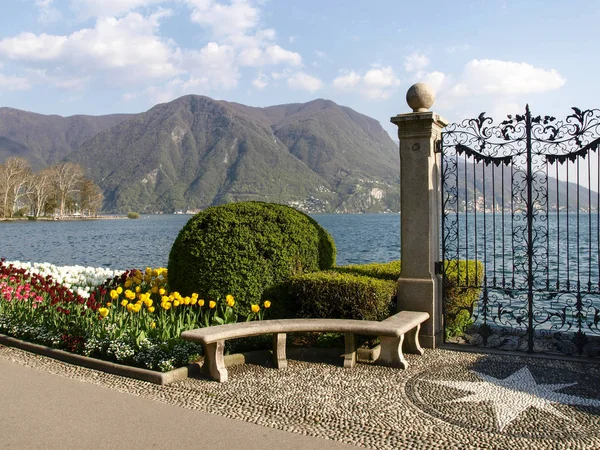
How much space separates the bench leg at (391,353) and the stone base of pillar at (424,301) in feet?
3.37

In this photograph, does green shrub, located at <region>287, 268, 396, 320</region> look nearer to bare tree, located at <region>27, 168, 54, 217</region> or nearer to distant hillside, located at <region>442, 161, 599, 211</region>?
distant hillside, located at <region>442, 161, 599, 211</region>

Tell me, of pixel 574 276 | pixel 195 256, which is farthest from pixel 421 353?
pixel 574 276

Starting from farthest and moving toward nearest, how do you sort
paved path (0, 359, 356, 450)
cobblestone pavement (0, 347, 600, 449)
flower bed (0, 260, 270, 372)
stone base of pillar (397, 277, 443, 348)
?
stone base of pillar (397, 277, 443, 348) → flower bed (0, 260, 270, 372) → cobblestone pavement (0, 347, 600, 449) → paved path (0, 359, 356, 450)

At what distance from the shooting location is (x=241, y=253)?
24.2 ft

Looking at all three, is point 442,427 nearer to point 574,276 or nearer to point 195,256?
point 195,256

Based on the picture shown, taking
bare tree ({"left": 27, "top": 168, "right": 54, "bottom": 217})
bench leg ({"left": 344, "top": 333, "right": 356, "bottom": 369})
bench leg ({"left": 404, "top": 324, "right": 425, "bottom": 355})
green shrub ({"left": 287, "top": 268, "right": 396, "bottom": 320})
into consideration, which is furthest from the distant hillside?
bare tree ({"left": 27, "top": 168, "right": 54, "bottom": 217})

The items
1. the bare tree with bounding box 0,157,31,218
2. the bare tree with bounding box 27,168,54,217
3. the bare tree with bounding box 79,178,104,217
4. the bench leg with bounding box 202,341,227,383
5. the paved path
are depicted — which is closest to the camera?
the paved path

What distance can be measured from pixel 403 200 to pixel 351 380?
8.79ft

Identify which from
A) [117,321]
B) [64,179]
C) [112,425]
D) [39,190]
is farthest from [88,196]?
[112,425]

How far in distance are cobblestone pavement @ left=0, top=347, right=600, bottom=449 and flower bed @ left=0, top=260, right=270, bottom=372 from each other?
348 mm

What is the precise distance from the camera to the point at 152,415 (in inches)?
193

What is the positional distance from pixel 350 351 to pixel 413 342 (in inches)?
41.1

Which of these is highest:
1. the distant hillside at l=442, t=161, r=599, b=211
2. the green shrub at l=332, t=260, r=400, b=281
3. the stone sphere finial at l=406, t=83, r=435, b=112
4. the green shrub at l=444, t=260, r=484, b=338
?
the stone sphere finial at l=406, t=83, r=435, b=112

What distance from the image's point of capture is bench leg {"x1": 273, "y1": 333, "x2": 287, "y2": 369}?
21.6ft
